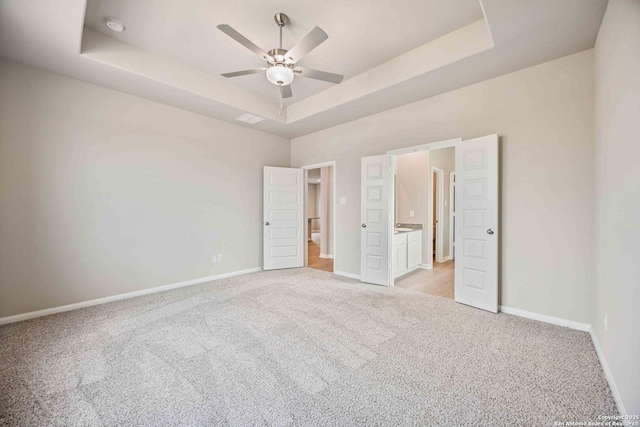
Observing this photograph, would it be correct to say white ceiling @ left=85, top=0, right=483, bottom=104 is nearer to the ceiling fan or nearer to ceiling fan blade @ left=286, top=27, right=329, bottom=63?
the ceiling fan

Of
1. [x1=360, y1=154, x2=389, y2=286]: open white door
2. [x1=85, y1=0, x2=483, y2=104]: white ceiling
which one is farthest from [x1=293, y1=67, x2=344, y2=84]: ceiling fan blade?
[x1=360, y1=154, x2=389, y2=286]: open white door

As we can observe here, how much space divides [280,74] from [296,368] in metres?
2.56

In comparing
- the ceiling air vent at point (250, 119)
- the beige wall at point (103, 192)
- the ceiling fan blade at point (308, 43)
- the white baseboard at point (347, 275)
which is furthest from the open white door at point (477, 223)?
the beige wall at point (103, 192)

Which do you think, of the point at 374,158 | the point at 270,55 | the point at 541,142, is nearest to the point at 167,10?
the point at 270,55

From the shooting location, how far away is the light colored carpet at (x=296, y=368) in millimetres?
1526

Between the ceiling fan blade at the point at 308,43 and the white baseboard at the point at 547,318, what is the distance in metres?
3.40

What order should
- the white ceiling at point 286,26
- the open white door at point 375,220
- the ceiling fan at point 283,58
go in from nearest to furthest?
the ceiling fan at point 283,58 < the white ceiling at point 286,26 < the open white door at point 375,220

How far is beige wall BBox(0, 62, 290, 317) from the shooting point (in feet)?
9.13

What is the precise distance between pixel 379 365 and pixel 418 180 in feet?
13.7

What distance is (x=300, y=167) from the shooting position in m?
5.43

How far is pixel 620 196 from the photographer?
64.8 inches

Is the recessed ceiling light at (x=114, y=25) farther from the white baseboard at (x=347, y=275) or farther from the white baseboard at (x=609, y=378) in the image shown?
the white baseboard at (x=609, y=378)

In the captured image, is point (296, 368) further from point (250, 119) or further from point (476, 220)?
point (250, 119)

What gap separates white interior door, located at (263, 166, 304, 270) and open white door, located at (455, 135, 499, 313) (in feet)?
9.72
